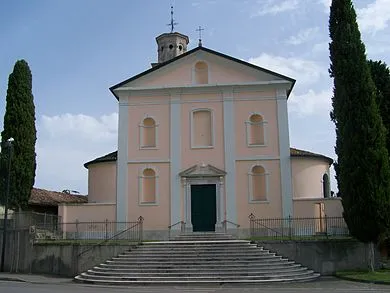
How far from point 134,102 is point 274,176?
9294mm

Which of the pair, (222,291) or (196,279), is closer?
(222,291)

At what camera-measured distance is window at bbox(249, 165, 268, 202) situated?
2825 cm

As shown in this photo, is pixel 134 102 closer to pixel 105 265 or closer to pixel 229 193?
pixel 229 193

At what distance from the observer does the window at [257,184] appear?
2825 cm

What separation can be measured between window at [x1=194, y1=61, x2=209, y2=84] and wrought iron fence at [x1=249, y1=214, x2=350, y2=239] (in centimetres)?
841

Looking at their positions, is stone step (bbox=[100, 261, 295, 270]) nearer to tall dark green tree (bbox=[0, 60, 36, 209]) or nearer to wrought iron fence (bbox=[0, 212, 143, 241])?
wrought iron fence (bbox=[0, 212, 143, 241])

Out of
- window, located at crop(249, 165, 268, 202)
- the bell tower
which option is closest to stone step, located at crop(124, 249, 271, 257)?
window, located at crop(249, 165, 268, 202)

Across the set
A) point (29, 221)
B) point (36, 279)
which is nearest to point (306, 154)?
point (29, 221)

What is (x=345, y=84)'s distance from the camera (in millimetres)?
23469

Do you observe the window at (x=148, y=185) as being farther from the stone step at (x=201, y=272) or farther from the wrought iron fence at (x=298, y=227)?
the stone step at (x=201, y=272)

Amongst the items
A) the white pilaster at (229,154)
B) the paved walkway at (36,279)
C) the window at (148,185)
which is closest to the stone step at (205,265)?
the paved walkway at (36,279)

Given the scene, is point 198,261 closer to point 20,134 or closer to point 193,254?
point 193,254

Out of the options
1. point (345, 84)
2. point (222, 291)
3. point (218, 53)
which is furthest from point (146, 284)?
point (218, 53)

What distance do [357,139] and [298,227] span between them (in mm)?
6526
